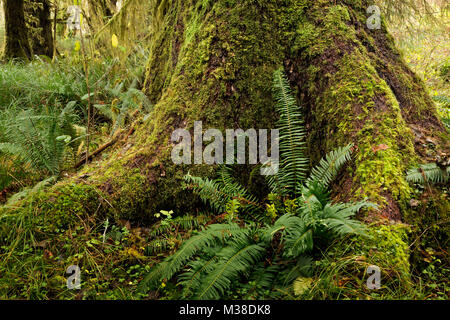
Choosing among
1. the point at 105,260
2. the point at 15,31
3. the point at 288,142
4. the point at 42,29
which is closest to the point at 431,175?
the point at 288,142

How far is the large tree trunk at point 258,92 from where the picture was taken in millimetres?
2654

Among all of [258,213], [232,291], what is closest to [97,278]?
[232,291]

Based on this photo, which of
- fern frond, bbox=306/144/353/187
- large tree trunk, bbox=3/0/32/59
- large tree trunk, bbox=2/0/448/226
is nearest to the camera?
fern frond, bbox=306/144/353/187

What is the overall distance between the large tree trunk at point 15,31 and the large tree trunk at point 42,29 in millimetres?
1474

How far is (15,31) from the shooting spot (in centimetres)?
899

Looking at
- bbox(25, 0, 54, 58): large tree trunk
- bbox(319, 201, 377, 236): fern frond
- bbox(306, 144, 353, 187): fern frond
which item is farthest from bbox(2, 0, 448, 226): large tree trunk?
bbox(25, 0, 54, 58): large tree trunk

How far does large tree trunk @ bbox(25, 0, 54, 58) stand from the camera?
35.2 ft

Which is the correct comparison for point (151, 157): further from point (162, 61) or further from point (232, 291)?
point (162, 61)

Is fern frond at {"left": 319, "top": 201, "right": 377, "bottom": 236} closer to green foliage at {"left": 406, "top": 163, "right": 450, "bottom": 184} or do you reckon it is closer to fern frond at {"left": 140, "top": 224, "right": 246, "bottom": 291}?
green foliage at {"left": 406, "top": 163, "right": 450, "bottom": 184}

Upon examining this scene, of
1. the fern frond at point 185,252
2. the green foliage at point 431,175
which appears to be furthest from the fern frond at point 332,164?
the fern frond at point 185,252

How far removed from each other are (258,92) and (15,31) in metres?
9.11

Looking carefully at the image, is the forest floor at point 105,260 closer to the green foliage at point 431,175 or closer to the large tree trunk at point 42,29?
the green foliage at point 431,175

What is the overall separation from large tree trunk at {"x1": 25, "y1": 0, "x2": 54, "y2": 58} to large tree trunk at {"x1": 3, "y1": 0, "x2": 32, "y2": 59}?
4.84 feet

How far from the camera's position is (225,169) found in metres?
2.75
